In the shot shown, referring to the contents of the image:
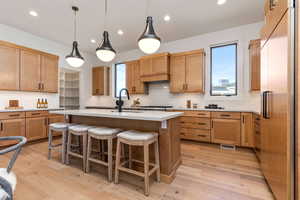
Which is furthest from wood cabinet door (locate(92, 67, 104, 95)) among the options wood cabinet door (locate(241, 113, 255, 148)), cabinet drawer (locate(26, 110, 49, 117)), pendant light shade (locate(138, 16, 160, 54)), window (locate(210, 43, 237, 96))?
wood cabinet door (locate(241, 113, 255, 148))

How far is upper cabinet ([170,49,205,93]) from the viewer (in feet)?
12.1

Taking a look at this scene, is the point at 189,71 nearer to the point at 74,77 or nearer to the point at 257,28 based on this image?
the point at 257,28

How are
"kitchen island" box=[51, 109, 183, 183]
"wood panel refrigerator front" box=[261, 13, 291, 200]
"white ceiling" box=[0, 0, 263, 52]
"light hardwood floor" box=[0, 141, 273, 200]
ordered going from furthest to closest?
"white ceiling" box=[0, 0, 263, 52] → "kitchen island" box=[51, 109, 183, 183] → "light hardwood floor" box=[0, 141, 273, 200] → "wood panel refrigerator front" box=[261, 13, 291, 200]

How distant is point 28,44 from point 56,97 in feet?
5.25

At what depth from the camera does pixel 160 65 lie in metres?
4.05

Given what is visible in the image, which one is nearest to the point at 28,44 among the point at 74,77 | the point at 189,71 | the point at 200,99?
the point at 74,77

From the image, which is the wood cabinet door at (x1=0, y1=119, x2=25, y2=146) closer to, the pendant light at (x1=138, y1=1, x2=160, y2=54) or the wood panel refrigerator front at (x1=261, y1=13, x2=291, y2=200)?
the pendant light at (x1=138, y1=1, x2=160, y2=54)

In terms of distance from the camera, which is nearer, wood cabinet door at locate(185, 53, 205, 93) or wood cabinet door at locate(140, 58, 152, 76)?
wood cabinet door at locate(185, 53, 205, 93)

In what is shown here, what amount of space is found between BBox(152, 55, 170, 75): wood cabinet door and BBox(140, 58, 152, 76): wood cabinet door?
0.11 metres

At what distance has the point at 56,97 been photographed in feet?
14.4

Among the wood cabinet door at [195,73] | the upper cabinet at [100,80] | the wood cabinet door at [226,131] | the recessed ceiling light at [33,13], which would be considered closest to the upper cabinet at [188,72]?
the wood cabinet door at [195,73]

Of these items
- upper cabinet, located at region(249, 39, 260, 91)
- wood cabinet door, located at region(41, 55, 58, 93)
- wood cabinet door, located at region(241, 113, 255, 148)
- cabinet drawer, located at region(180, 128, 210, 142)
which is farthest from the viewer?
wood cabinet door, located at region(41, 55, 58, 93)

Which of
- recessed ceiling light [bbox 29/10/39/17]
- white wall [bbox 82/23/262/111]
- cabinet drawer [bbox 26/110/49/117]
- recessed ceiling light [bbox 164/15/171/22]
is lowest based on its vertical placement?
cabinet drawer [bbox 26/110/49/117]

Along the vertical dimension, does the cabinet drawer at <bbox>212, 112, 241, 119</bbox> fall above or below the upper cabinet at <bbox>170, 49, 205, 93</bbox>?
below
